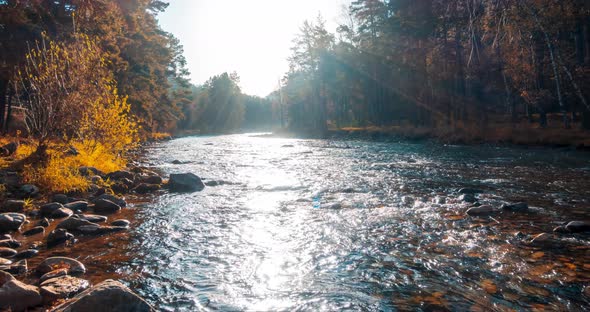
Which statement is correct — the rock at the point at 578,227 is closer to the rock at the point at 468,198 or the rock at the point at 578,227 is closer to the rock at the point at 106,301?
the rock at the point at 468,198

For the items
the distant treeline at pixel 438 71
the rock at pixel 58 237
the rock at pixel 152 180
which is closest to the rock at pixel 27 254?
the rock at pixel 58 237

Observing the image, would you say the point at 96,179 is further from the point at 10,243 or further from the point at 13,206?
the point at 10,243

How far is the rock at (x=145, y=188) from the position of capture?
11.8 metres

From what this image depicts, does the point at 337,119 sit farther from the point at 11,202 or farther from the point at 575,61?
the point at 11,202

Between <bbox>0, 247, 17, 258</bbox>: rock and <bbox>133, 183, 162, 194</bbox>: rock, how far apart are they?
593 cm

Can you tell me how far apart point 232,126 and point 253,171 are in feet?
299

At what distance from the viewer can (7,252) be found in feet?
18.7

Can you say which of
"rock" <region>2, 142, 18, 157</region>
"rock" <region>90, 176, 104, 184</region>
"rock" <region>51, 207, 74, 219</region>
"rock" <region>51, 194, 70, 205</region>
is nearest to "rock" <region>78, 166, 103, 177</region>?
"rock" <region>90, 176, 104, 184</region>

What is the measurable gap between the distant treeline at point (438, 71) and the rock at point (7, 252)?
8.75 meters

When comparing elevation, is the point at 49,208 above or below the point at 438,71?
below

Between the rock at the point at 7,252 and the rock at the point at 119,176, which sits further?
the rock at the point at 119,176

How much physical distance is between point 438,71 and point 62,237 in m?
38.2

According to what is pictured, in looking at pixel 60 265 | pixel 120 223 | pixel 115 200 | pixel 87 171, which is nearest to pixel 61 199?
pixel 115 200

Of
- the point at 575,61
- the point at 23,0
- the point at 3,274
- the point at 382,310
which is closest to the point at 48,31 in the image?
the point at 23,0
